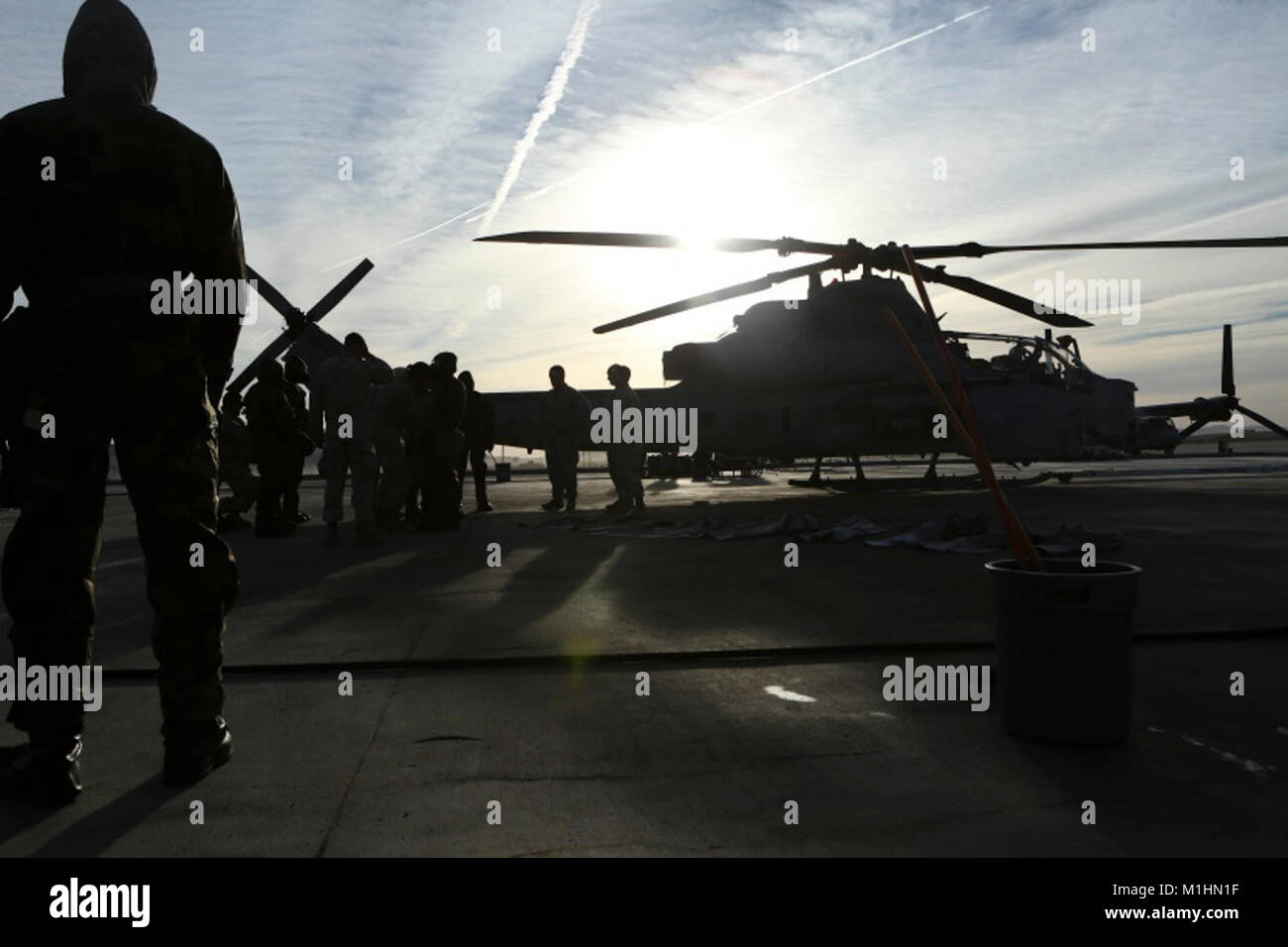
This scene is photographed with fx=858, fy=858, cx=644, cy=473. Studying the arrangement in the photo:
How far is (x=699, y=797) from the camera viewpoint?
2.27 meters

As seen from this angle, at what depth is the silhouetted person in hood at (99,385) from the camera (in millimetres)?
2369

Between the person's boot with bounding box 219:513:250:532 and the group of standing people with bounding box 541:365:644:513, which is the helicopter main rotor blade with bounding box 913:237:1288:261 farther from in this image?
the person's boot with bounding box 219:513:250:532

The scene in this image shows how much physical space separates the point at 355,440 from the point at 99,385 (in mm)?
5797

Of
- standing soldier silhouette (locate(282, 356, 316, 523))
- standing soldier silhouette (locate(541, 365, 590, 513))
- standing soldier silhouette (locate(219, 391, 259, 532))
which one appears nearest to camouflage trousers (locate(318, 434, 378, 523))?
standing soldier silhouette (locate(282, 356, 316, 523))

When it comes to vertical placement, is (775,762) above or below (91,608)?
below

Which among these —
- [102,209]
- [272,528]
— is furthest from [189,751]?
[272,528]

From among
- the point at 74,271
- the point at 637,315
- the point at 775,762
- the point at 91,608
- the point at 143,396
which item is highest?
the point at 637,315

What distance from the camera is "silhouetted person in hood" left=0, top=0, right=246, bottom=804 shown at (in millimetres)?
2369

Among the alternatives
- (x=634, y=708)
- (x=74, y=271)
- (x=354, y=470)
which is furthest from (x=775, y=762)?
(x=354, y=470)

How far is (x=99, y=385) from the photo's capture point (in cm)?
240

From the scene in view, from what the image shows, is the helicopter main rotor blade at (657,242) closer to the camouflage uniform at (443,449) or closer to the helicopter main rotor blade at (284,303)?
the camouflage uniform at (443,449)

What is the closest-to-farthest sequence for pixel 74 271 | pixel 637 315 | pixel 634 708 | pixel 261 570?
pixel 74 271 → pixel 634 708 → pixel 261 570 → pixel 637 315
